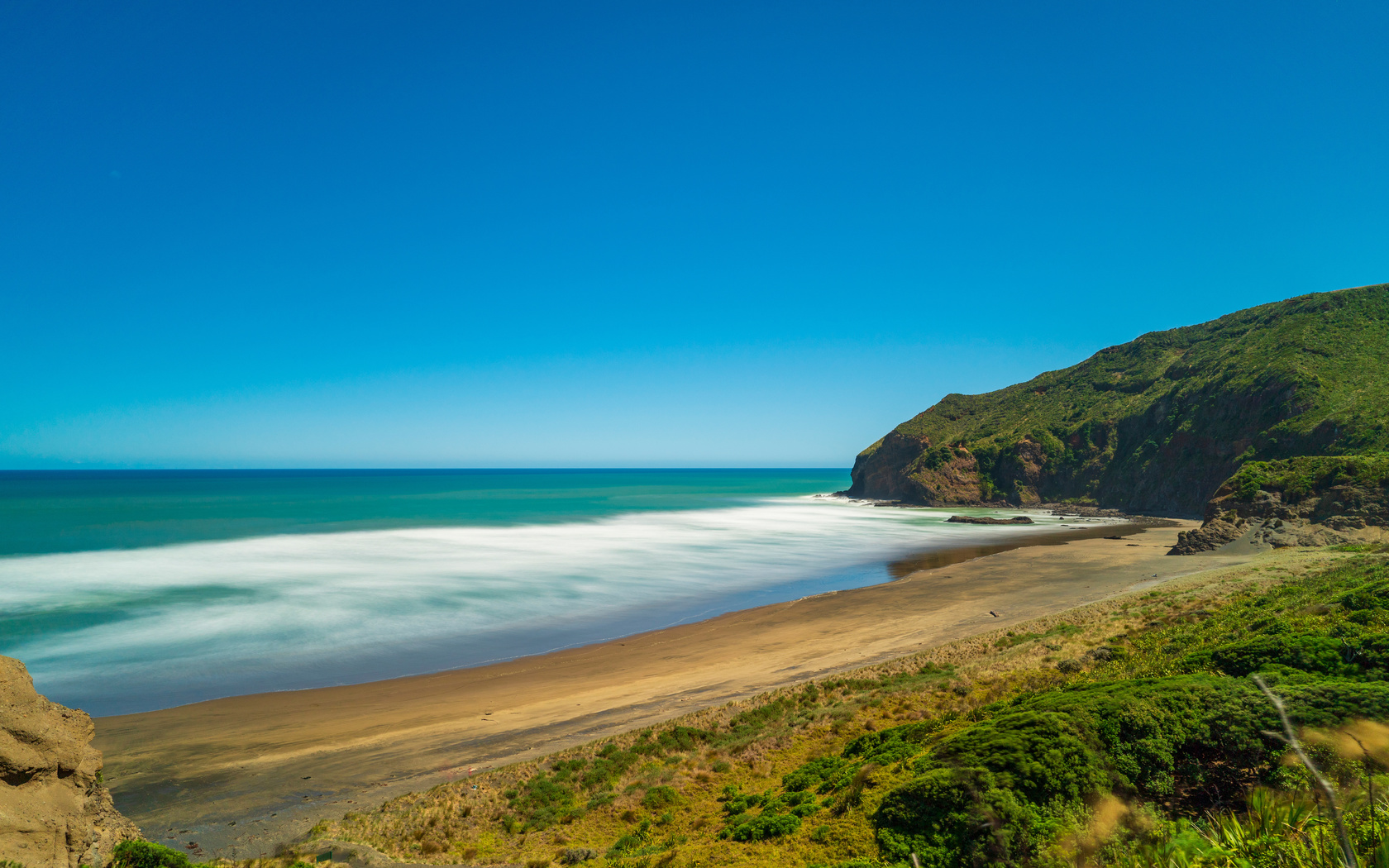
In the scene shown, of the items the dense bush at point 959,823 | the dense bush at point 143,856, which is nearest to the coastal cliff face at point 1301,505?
the dense bush at point 959,823

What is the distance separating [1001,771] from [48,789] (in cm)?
1047

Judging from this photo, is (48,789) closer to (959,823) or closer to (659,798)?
(659,798)

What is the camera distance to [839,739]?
1207 cm

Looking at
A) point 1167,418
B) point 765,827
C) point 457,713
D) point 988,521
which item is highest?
point 1167,418

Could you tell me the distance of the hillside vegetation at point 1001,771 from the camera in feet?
19.3

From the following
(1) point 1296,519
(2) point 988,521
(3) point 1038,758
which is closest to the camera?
(3) point 1038,758

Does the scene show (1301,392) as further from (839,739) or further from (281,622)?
(281,622)

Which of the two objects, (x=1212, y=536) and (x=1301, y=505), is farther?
(x=1212, y=536)

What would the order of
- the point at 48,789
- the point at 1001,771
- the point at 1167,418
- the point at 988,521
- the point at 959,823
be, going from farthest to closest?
the point at 1167,418, the point at 988,521, the point at 48,789, the point at 1001,771, the point at 959,823

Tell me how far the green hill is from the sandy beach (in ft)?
129

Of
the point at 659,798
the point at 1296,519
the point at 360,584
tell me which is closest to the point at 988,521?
the point at 1296,519

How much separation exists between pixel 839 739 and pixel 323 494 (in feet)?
448

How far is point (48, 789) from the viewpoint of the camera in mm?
7227

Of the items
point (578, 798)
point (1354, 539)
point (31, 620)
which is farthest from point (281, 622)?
point (1354, 539)
